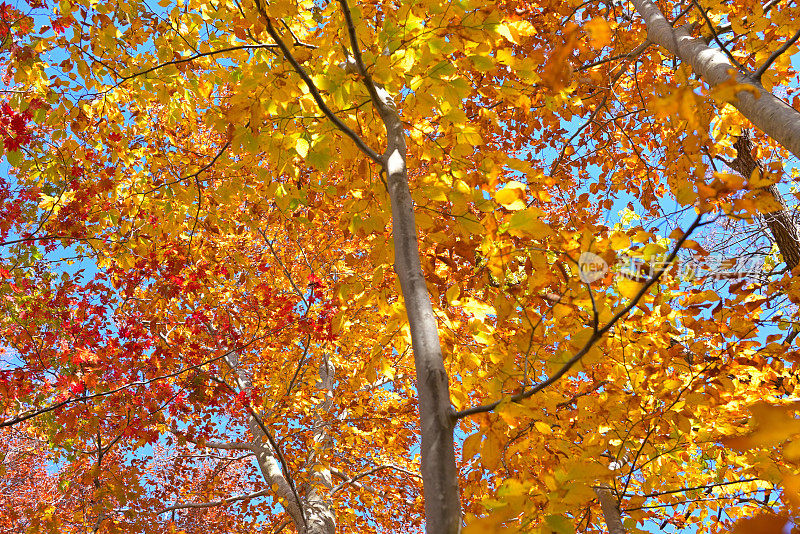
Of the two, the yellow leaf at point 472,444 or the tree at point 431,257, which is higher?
the tree at point 431,257

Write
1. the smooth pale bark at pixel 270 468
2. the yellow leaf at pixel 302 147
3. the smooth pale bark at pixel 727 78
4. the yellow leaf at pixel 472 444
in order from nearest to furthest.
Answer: the yellow leaf at pixel 472 444
the yellow leaf at pixel 302 147
the smooth pale bark at pixel 727 78
the smooth pale bark at pixel 270 468

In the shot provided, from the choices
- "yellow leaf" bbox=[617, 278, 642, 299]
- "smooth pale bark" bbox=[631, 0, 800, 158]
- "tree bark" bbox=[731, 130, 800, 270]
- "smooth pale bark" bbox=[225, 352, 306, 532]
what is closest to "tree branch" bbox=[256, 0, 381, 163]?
Answer: "yellow leaf" bbox=[617, 278, 642, 299]

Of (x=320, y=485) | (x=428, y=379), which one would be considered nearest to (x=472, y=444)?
(x=428, y=379)

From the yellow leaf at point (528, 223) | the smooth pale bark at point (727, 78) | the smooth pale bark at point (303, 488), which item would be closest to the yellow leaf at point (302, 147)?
the yellow leaf at point (528, 223)

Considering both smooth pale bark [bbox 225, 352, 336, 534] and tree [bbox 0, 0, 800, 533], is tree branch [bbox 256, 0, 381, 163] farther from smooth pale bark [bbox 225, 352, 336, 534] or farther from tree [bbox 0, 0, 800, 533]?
smooth pale bark [bbox 225, 352, 336, 534]

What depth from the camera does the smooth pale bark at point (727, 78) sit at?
2217 millimetres

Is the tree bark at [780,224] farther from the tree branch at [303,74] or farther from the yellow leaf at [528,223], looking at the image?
the tree branch at [303,74]

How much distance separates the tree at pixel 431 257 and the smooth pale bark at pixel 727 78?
17 mm

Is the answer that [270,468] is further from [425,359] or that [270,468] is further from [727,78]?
[727,78]

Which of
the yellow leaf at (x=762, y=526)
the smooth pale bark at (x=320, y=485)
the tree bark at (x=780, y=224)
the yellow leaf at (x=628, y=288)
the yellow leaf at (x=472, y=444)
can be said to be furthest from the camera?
the smooth pale bark at (x=320, y=485)

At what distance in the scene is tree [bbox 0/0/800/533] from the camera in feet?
5.25

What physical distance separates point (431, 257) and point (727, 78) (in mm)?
1907

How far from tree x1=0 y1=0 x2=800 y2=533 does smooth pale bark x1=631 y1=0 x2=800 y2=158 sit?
2 cm

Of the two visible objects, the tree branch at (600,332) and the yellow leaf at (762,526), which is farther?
the tree branch at (600,332)
